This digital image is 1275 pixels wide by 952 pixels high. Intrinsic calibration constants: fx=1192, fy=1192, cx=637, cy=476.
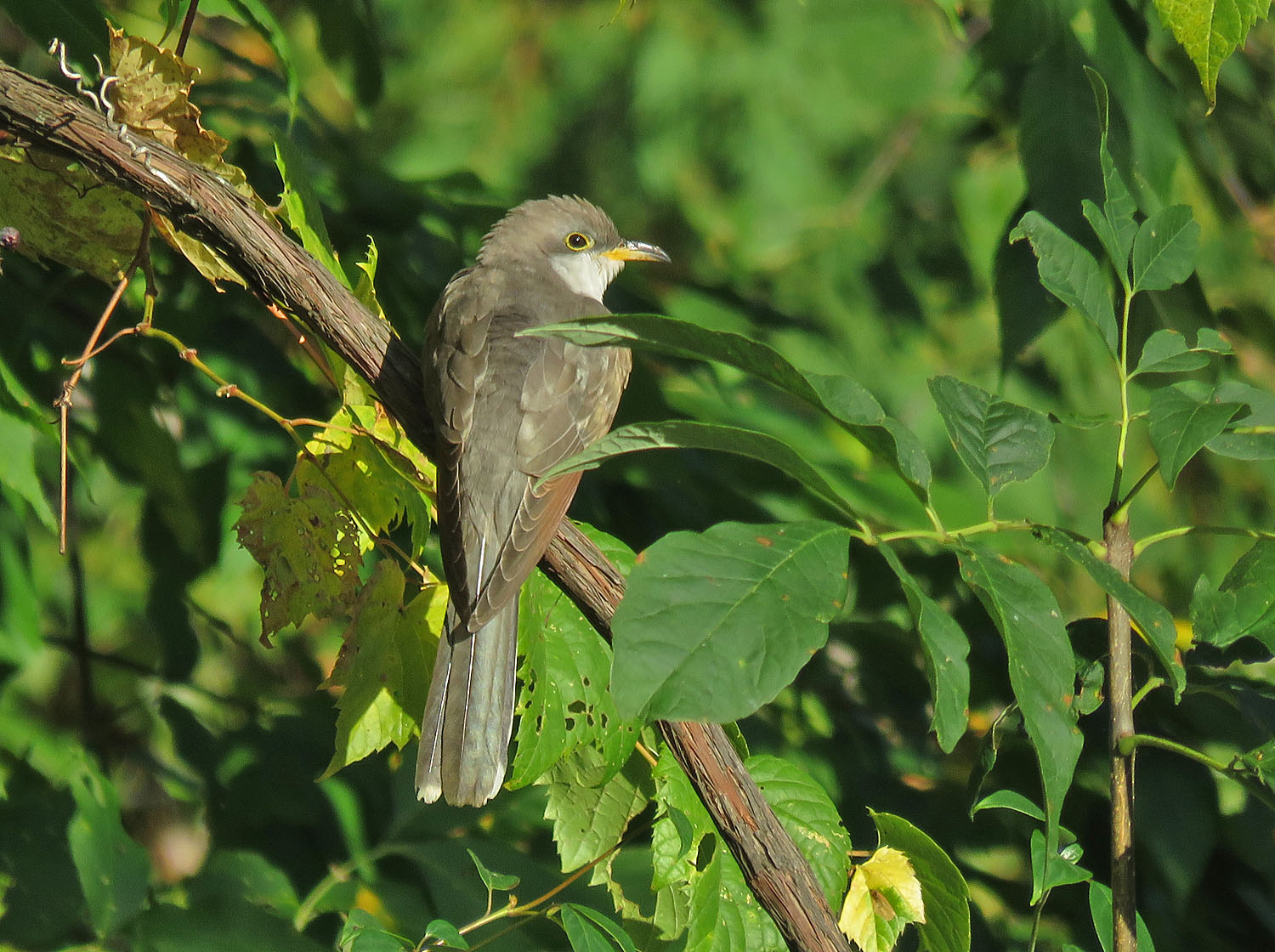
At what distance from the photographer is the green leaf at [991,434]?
4.39ft

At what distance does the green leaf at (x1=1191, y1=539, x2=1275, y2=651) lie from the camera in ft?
4.70

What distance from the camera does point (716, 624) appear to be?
109 centimetres

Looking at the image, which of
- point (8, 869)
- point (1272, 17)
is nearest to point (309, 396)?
point (8, 869)

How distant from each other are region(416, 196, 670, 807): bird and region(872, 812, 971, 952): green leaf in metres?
0.67

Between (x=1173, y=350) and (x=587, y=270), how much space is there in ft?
7.47

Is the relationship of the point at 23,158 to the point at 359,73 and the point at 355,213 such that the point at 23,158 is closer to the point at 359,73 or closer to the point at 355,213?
the point at 355,213

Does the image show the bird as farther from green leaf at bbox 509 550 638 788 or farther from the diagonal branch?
the diagonal branch

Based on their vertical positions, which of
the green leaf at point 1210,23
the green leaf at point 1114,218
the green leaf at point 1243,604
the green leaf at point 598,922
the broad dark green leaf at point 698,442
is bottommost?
the green leaf at point 598,922

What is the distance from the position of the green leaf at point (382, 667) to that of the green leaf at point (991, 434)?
0.95 m

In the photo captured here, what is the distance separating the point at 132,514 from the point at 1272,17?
4264 millimetres

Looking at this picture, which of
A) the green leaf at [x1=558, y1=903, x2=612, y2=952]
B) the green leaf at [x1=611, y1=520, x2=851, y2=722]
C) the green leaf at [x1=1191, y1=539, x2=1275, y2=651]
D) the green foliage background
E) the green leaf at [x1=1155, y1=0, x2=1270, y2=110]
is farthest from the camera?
the green foliage background

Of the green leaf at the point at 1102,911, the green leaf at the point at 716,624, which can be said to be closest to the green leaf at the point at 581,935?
the green leaf at the point at 716,624

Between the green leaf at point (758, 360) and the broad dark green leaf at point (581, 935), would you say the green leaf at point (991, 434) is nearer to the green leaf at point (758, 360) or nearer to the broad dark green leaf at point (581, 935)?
the green leaf at point (758, 360)

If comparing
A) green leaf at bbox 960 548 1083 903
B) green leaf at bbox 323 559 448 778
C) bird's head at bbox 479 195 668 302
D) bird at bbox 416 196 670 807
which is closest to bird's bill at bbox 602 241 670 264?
bird's head at bbox 479 195 668 302
